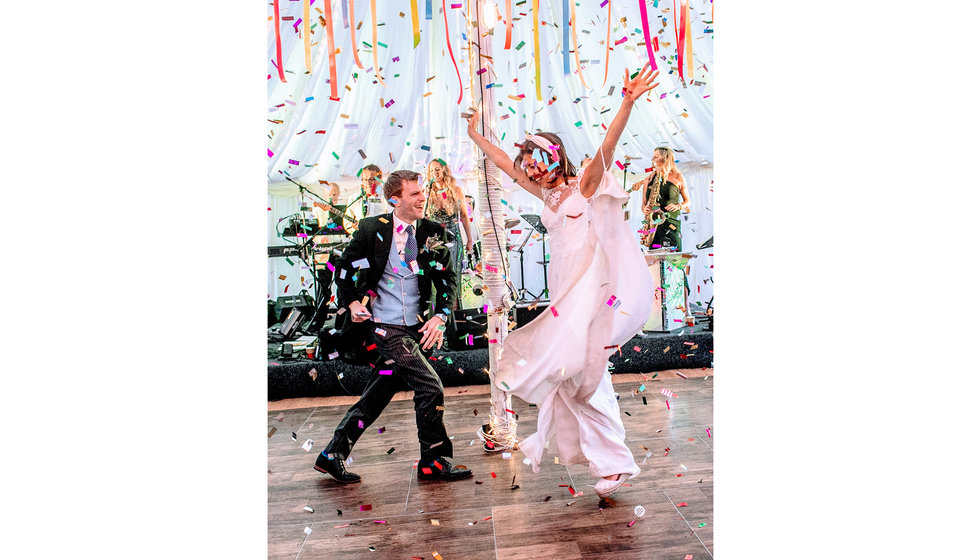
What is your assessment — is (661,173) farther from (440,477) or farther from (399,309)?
(440,477)

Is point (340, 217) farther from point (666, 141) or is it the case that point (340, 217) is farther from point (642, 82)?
point (642, 82)

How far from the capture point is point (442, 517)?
2.57 metres

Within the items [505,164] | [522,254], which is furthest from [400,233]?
[522,254]

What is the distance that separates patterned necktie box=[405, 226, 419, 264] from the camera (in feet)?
9.93

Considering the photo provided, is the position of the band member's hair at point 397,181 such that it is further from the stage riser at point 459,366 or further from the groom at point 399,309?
the stage riser at point 459,366

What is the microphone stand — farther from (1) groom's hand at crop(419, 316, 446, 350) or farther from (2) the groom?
(1) groom's hand at crop(419, 316, 446, 350)

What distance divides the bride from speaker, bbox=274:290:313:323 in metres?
3.13

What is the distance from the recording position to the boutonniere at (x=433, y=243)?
3033 millimetres

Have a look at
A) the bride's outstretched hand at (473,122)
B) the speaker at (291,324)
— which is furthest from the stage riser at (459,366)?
the bride's outstretched hand at (473,122)

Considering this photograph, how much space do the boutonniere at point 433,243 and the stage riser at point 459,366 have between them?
183cm

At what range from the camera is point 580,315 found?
2.54 m

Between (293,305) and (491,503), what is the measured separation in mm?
3367

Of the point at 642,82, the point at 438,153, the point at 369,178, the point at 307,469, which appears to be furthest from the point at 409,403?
the point at 642,82

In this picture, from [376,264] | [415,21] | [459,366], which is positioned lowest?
[459,366]
